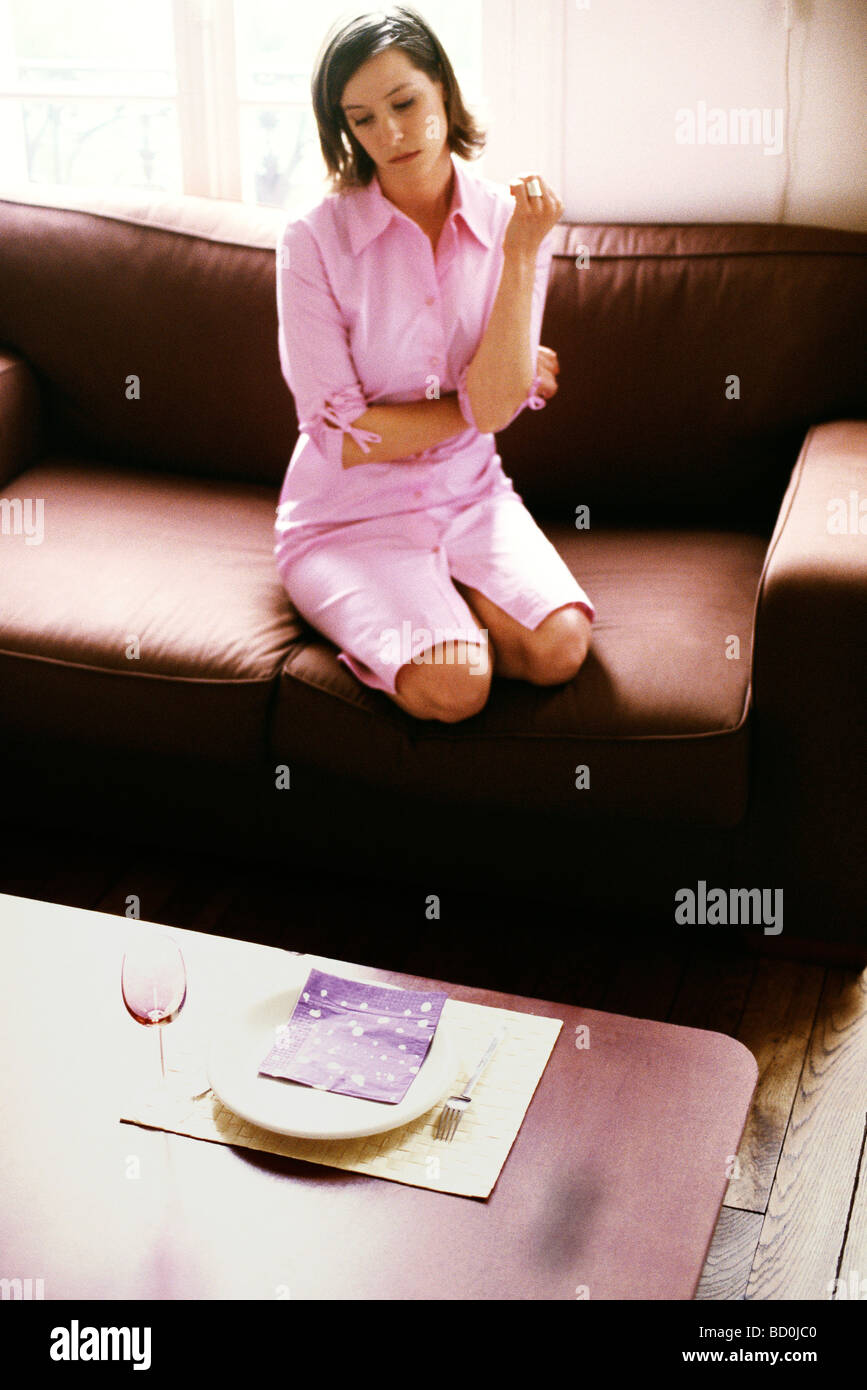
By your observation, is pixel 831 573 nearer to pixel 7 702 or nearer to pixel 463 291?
pixel 463 291

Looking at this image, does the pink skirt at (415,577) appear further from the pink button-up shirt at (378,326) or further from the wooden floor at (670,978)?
the wooden floor at (670,978)

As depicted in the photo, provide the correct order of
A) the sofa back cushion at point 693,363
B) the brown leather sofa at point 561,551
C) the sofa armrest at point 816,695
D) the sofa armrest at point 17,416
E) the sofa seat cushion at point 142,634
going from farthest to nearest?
the sofa armrest at point 17,416, the sofa back cushion at point 693,363, the sofa seat cushion at point 142,634, the brown leather sofa at point 561,551, the sofa armrest at point 816,695

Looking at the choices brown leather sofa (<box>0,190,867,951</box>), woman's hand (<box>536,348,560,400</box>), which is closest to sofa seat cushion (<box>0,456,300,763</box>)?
brown leather sofa (<box>0,190,867,951</box>)

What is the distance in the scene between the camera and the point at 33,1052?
1.23 meters

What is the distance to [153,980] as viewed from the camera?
A: 1.16m

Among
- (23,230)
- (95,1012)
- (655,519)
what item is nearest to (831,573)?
(655,519)

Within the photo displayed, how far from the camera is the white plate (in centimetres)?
114

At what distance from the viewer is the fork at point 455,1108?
114 centimetres

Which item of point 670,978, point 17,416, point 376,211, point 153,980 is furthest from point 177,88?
point 153,980

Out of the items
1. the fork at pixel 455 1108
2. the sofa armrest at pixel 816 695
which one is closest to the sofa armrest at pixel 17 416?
the sofa armrest at pixel 816 695

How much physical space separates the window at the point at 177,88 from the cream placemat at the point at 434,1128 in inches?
74.8

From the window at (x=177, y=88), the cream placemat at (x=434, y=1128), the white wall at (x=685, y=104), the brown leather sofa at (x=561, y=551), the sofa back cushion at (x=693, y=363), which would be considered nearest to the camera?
the cream placemat at (x=434, y=1128)
